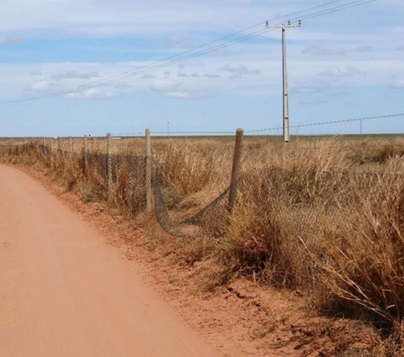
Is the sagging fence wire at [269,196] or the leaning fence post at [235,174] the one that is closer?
the sagging fence wire at [269,196]

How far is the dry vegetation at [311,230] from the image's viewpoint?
660 centimetres

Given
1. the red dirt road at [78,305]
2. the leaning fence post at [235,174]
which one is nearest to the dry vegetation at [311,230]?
the leaning fence post at [235,174]

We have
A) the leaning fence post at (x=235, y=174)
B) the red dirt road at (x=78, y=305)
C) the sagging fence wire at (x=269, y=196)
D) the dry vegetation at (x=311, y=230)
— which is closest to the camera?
the dry vegetation at (x=311, y=230)

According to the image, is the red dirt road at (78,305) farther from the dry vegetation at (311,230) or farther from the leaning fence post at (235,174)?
the leaning fence post at (235,174)

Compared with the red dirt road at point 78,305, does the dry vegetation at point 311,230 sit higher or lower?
higher

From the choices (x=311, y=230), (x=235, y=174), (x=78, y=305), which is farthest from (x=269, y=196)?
(x=78, y=305)

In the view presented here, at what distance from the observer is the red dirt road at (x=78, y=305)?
750 cm

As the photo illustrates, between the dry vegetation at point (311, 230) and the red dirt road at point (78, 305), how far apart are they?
117 cm


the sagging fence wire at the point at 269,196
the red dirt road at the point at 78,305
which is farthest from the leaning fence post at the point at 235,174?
the red dirt road at the point at 78,305

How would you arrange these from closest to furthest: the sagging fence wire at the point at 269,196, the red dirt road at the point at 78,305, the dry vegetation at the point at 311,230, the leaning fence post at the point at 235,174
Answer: the dry vegetation at the point at 311,230
the red dirt road at the point at 78,305
the sagging fence wire at the point at 269,196
the leaning fence post at the point at 235,174

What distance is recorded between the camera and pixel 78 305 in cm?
918

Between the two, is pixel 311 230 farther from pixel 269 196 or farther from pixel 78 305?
pixel 78 305

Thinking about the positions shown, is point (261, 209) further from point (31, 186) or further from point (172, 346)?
point (31, 186)

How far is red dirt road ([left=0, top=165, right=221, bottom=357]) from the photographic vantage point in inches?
295
